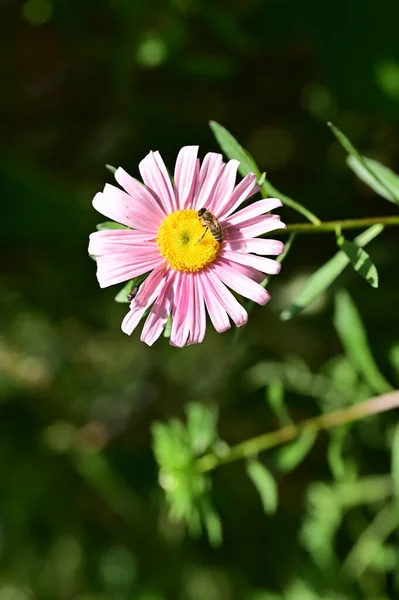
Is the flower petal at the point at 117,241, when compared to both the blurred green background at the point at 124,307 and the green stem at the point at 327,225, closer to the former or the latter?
the green stem at the point at 327,225

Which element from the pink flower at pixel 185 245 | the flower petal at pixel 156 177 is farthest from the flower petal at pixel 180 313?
the flower petal at pixel 156 177

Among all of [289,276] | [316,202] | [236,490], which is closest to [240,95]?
[316,202]

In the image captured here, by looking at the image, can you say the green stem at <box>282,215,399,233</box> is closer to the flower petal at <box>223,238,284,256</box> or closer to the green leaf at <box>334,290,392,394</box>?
the flower petal at <box>223,238,284,256</box>

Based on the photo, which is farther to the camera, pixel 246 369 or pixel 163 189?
pixel 246 369

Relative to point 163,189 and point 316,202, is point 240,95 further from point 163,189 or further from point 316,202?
point 163,189

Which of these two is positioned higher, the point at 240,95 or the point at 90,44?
the point at 90,44

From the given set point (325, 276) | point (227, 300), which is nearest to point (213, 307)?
point (227, 300)

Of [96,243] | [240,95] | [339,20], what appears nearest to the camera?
[96,243]
